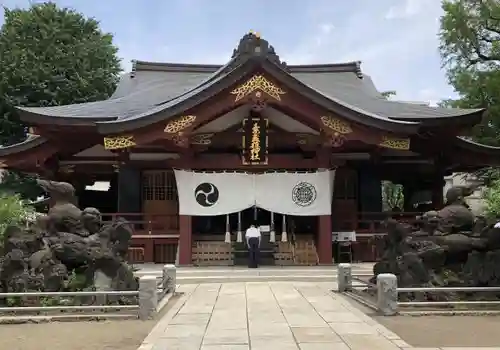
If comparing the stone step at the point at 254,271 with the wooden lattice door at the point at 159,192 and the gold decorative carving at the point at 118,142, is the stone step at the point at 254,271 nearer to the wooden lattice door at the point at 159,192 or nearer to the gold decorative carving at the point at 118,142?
the gold decorative carving at the point at 118,142

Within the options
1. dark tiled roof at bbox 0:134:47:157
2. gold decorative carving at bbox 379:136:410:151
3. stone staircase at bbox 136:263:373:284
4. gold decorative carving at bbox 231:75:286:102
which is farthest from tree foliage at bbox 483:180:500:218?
dark tiled roof at bbox 0:134:47:157

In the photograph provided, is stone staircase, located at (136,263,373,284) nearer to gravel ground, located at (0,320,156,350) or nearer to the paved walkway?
the paved walkway

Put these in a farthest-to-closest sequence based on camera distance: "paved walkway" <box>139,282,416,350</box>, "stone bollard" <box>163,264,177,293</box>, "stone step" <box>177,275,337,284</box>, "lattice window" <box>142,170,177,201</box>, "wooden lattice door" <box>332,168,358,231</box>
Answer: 1. "lattice window" <box>142,170,177,201</box>
2. "wooden lattice door" <box>332,168,358,231</box>
3. "stone step" <box>177,275,337,284</box>
4. "stone bollard" <box>163,264,177,293</box>
5. "paved walkway" <box>139,282,416,350</box>

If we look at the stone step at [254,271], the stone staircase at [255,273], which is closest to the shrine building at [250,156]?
the stone staircase at [255,273]

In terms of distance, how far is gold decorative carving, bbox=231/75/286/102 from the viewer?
1587cm

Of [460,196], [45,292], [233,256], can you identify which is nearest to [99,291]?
[45,292]

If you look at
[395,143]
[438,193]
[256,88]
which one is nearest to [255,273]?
[256,88]

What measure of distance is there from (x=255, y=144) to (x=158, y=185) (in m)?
4.37

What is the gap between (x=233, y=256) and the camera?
55.6ft

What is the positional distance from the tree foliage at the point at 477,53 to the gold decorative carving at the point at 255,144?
13041 millimetres

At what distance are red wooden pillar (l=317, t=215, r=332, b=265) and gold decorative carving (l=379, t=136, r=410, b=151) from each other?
2.77 metres

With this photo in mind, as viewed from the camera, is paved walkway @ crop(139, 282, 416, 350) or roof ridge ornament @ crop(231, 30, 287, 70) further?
roof ridge ornament @ crop(231, 30, 287, 70)

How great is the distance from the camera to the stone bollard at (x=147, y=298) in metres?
8.48

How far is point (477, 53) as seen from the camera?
84.4 ft
